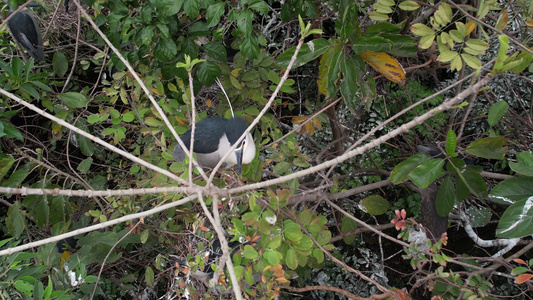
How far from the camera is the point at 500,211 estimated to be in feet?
6.69

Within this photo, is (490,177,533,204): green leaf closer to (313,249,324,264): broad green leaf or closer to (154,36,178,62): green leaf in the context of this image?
(313,249,324,264): broad green leaf

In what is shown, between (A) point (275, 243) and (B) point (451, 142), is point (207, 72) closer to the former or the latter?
(A) point (275, 243)

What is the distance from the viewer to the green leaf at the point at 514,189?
969 mm

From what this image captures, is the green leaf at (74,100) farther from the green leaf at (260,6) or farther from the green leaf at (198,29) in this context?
the green leaf at (260,6)

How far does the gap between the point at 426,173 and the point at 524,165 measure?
25 centimetres

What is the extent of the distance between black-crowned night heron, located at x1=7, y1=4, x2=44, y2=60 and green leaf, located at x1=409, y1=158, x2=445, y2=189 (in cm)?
191

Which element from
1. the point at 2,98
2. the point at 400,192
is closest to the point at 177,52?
the point at 2,98

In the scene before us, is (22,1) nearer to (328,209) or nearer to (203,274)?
(203,274)

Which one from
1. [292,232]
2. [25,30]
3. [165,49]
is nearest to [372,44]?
[292,232]

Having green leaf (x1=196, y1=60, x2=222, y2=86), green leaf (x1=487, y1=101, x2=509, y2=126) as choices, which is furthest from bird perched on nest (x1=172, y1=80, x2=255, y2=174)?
green leaf (x1=487, y1=101, x2=509, y2=126)

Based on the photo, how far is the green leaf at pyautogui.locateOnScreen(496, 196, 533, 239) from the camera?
0.90 meters

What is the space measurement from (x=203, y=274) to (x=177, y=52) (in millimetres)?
830

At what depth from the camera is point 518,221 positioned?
2.99ft

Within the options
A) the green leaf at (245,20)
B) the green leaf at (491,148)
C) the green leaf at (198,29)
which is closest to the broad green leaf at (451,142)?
the green leaf at (491,148)
